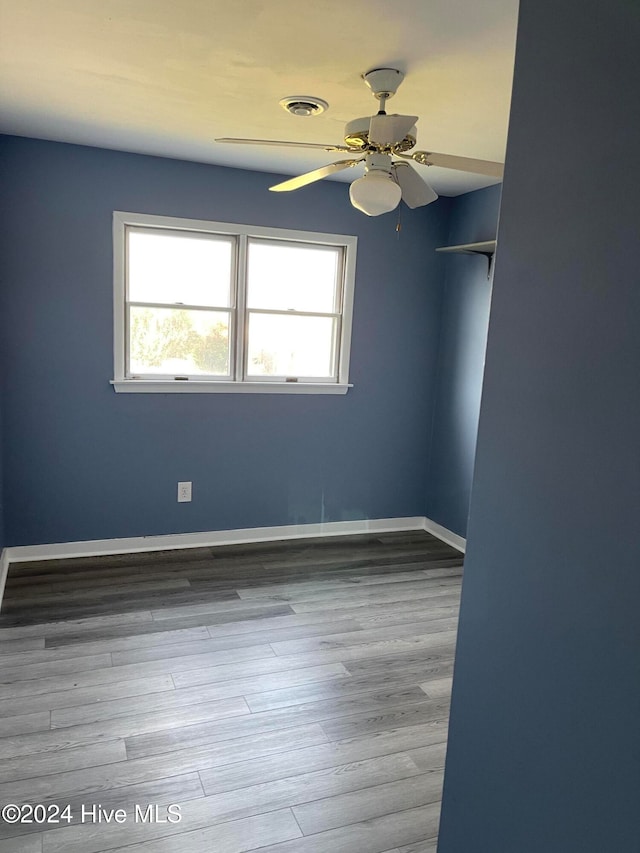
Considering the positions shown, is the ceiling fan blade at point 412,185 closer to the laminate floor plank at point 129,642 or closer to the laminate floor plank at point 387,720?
the laminate floor plank at point 387,720

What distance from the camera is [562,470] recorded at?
3.36 ft

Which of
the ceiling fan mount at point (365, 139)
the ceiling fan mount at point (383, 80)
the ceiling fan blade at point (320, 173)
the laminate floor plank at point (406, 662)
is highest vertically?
the ceiling fan mount at point (383, 80)

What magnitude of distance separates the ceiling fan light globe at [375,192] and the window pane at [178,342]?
1.95 metres

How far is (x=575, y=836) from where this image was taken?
102 cm

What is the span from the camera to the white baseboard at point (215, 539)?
378 centimetres

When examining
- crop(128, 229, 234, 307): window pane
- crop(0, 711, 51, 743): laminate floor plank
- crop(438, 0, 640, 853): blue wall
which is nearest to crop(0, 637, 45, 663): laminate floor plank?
crop(0, 711, 51, 743): laminate floor plank

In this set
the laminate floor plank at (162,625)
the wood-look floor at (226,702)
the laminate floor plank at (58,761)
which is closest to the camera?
A: the wood-look floor at (226,702)

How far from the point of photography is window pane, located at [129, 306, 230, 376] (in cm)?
387

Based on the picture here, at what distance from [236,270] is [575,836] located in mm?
3603

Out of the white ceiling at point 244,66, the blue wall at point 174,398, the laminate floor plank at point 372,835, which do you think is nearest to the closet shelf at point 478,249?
the blue wall at point 174,398

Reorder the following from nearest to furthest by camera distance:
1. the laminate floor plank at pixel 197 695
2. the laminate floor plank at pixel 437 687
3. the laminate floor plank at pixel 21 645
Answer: the laminate floor plank at pixel 197 695 < the laminate floor plank at pixel 437 687 < the laminate floor plank at pixel 21 645

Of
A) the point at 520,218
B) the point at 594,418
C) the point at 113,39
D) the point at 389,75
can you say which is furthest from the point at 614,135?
the point at 113,39

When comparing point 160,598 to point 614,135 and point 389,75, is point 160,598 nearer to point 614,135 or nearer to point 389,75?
point 389,75

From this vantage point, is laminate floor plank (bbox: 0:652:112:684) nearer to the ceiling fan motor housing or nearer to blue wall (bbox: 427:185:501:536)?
the ceiling fan motor housing
